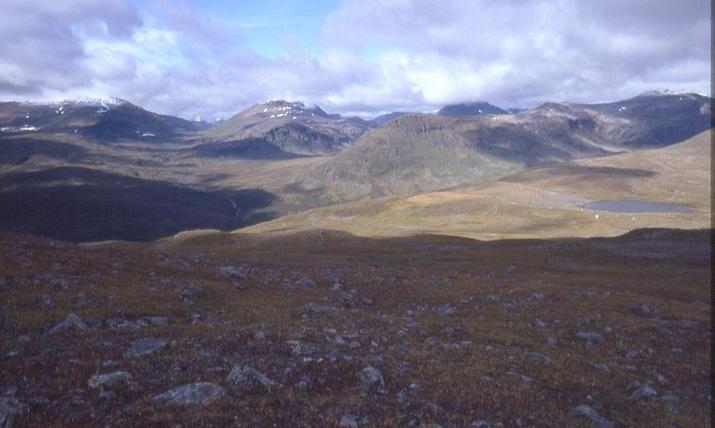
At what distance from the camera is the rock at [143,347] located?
15508 mm

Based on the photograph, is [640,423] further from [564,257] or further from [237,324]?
[564,257]

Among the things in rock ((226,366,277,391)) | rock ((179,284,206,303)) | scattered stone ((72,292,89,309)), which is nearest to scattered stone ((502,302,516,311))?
rock ((179,284,206,303))

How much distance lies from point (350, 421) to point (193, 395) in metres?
3.95

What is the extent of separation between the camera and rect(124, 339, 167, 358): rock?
15.5 m

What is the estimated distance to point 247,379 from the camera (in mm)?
13273

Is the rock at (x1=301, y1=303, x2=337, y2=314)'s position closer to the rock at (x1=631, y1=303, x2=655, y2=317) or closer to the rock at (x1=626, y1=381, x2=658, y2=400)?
the rock at (x1=626, y1=381, x2=658, y2=400)

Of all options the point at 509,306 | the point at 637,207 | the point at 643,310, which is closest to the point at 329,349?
the point at 509,306

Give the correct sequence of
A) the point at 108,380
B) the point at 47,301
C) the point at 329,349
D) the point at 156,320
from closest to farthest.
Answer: the point at 108,380 → the point at 329,349 → the point at 156,320 → the point at 47,301

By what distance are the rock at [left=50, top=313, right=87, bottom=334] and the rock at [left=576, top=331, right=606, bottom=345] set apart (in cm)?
2253

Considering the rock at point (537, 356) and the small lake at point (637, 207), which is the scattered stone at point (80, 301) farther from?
the small lake at point (637, 207)

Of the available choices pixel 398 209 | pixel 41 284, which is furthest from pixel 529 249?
pixel 398 209

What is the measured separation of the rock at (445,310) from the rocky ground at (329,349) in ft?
0.68

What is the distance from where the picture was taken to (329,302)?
99.2 feet

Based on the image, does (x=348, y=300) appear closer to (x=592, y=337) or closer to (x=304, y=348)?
(x=304, y=348)
